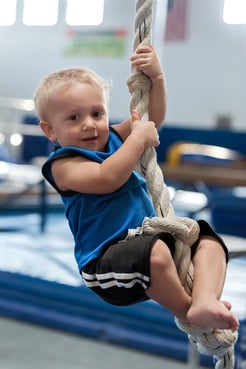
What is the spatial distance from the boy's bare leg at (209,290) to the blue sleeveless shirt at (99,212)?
13 cm

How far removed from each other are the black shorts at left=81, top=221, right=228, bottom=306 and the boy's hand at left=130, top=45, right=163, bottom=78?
0.29 m

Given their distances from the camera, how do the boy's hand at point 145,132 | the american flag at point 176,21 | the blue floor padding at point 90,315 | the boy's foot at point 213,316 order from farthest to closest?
the american flag at point 176,21 < the blue floor padding at point 90,315 < the boy's hand at point 145,132 < the boy's foot at point 213,316

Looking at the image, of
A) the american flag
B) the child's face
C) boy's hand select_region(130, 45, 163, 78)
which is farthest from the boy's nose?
the american flag

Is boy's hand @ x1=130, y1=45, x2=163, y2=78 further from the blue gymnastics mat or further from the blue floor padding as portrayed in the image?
the blue floor padding

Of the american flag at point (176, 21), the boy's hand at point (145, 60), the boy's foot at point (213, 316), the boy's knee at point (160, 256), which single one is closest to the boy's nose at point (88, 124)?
the boy's hand at point (145, 60)

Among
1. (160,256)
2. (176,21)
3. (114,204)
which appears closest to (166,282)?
(160,256)

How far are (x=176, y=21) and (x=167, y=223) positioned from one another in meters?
6.28

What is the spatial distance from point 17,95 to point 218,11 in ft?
8.94

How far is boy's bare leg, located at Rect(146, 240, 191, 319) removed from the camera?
3.36ft

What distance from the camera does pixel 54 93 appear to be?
3.71ft

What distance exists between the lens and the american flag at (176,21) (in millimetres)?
6871

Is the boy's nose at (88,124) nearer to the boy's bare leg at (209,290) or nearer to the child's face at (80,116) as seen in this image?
the child's face at (80,116)

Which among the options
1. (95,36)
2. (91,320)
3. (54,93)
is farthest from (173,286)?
(95,36)

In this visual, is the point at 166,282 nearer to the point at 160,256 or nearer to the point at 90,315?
the point at 160,256
